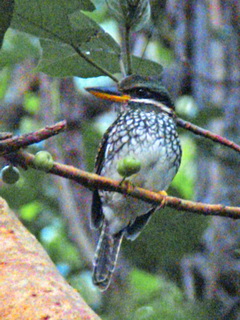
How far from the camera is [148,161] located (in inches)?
118

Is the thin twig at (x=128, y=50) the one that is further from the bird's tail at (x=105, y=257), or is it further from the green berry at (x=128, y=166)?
the bird's tail at (x=105, y=257)

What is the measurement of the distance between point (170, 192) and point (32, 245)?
1.25 metres

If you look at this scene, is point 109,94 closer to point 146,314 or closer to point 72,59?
point 72,59

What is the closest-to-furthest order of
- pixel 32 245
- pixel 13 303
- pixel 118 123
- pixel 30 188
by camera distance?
pixel 13 303 → pixel 32 245 → pixel 118 123 → pixel 30 188

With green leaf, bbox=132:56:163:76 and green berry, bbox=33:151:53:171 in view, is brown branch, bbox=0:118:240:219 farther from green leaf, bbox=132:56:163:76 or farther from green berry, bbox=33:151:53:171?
green leaf, bbox=132:56:163:76

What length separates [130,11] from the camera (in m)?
1.69

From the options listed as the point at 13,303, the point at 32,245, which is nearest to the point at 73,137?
the point at 32,245

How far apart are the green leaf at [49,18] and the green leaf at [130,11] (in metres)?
0.06

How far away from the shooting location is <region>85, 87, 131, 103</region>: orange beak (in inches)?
94.3

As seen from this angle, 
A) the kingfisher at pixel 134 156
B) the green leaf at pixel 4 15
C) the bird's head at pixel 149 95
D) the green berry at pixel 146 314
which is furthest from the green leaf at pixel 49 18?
the bird's head at pixel 149 95

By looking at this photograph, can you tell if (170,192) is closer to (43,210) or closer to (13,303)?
(43,210)

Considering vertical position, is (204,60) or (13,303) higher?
(13,303)

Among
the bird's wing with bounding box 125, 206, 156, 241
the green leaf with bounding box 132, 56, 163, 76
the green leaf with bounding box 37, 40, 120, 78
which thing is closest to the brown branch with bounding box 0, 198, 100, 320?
the green leaf with bounding box 37, 40, 120, 78

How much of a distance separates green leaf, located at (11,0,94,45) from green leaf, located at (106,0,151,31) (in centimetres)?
6
